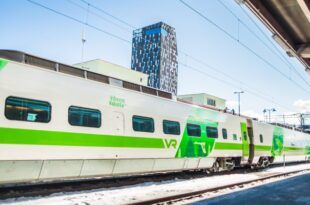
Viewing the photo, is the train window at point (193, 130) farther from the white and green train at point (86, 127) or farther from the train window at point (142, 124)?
the train window at point (142, 124)

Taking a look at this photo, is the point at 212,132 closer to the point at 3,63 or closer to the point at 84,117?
the point at 84,117

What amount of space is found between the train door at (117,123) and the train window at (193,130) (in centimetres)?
427

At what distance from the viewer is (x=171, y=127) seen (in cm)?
1365

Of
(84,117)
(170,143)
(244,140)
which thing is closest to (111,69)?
(244,140)

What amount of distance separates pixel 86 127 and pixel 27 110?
2.00 m

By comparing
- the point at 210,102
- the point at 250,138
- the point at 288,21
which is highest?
the point at 210,102

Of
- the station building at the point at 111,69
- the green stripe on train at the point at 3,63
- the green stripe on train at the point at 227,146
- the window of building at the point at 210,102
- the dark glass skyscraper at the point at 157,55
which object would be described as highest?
the dark glass skyscraper at the point at 157,55

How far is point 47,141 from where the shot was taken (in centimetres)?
884

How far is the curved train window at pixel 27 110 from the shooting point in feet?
26.9

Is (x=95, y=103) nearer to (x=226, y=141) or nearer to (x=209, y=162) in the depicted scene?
(x=209, y=162)

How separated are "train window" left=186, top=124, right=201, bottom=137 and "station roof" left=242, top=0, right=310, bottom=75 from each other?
5.26 m

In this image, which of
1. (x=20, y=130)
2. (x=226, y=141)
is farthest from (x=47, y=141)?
(x=226, y=141)

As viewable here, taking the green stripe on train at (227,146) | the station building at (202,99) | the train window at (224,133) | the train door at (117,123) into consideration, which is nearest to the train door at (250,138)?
the green stripe on train at (227,146)

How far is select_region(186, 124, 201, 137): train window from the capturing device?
1473 cm
